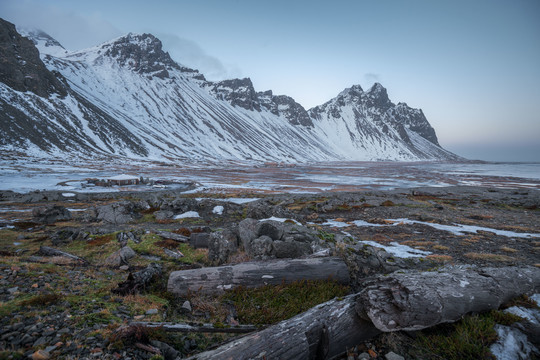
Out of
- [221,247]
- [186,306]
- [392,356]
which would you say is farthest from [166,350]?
[221,247]

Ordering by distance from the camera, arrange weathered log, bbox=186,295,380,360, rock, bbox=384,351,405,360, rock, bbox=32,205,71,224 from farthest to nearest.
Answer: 1. rock, bbox=32,205,71,224
2. rock, bbox=384,351,405,360
3. weathered log, bbox=186,295,380,360

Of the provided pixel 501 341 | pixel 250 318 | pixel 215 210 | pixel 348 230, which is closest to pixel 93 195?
pixel 215 210

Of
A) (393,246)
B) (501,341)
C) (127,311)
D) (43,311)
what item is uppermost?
(501,341)

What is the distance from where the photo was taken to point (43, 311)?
5.25 meters

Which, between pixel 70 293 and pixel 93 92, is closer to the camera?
pixel 70 293

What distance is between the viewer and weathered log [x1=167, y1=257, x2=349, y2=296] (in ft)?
25.0

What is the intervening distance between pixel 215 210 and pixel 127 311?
2099cm

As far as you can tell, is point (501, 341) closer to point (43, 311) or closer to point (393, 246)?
point (43, 311)

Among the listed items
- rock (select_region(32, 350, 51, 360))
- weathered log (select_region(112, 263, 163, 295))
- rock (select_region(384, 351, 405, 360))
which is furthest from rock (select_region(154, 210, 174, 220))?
rock (select_region(384, 351, 405, 360))

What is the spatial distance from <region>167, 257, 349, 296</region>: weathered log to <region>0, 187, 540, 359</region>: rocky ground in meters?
0.35

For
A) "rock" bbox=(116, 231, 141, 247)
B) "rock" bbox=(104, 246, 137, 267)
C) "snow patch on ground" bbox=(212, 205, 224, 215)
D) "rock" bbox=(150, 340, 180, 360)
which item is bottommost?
"snow patch on ground" bbox=(212, 205, 224, 215)

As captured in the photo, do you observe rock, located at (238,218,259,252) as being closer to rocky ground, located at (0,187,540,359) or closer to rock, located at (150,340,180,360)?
rocky ground, located at (0,187,540,359)

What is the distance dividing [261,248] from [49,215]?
75.3ft

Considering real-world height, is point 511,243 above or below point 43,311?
below
